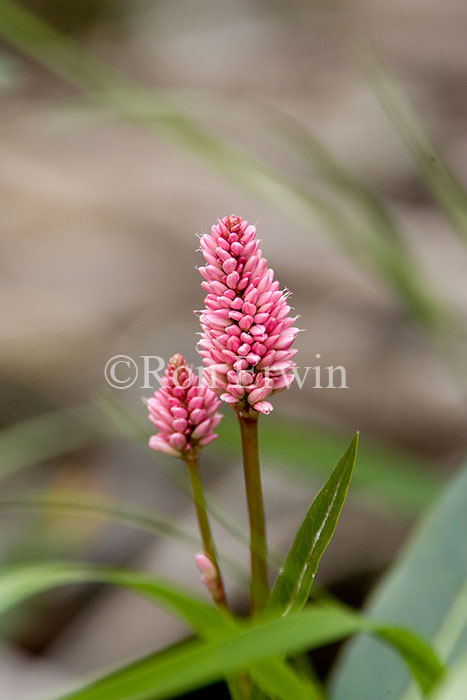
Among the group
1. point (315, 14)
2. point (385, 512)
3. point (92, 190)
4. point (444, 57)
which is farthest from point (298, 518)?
point (315, 14)

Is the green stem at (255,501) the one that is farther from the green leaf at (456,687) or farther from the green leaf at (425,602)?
the green leaf at (425,602)

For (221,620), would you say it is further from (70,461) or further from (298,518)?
(70,461)

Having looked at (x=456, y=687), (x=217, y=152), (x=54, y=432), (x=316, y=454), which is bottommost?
(x=54, y=432)

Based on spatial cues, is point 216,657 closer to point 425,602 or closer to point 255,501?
point 255,501

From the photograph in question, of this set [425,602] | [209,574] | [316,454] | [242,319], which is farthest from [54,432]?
[242,319]

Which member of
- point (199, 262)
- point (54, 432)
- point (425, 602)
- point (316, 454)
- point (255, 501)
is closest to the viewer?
point (255, 501)

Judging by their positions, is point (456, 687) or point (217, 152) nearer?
point (456, 687)
